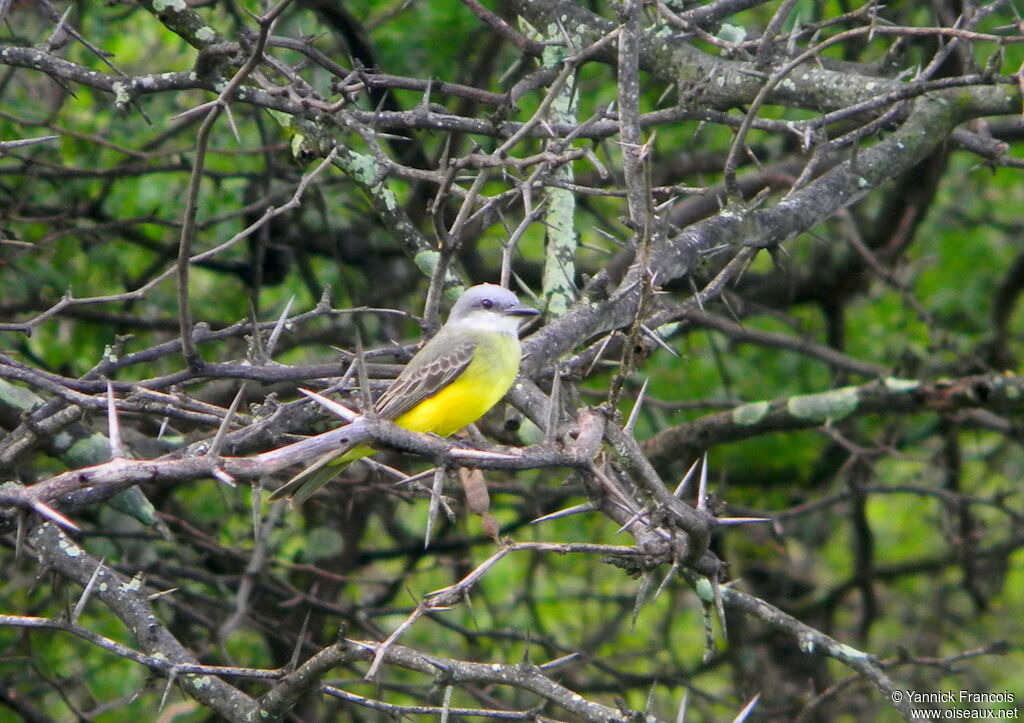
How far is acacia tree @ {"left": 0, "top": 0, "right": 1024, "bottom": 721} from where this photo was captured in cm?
371

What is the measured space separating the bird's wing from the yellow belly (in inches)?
1.8

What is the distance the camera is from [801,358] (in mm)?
8977

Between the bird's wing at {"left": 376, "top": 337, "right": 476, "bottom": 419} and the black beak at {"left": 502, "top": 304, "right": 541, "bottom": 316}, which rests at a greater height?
the black beak at {"left": 502, "top": 304, "right": 541, "bottom": 316}

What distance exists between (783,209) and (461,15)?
13.8 feet

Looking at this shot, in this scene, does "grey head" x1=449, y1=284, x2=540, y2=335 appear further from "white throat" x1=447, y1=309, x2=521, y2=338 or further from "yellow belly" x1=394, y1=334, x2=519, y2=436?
"yellow belly" x1=394, y1=334, x2=519, y2=436

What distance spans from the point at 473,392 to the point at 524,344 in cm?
53

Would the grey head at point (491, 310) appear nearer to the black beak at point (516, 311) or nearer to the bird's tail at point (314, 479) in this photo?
the black beak at point (516, 311)

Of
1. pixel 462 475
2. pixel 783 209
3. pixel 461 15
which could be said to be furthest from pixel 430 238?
pixel 462 475

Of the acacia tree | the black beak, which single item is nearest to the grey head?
the black beak

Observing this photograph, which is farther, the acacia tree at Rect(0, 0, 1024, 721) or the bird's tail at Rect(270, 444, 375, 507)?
the bird's tail at Rect(270, 444, 375, 507)

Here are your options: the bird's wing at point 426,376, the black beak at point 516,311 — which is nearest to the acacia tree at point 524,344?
the bird's wing at point 426,376

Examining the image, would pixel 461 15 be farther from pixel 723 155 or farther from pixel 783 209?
pixel 783 209

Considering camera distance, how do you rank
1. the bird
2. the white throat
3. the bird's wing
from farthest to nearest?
the white throat, the bird's wing, the bird

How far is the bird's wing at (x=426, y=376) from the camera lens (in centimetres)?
480
